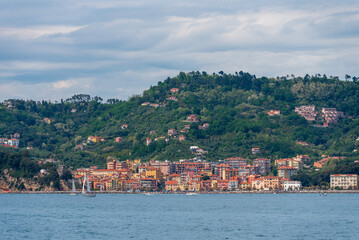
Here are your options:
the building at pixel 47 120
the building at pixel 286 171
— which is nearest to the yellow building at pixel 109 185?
the building at pixel 286 171

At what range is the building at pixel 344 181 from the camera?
123m

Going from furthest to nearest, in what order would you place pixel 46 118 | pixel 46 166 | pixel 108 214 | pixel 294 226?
pixel 46 118, pixel 46 166, pixel 108 214, pixel 294 226

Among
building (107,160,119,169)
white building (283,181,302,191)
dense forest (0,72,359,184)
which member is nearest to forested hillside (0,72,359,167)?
dense forest (0,72,359,184)

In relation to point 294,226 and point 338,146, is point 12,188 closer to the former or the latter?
point 338,146

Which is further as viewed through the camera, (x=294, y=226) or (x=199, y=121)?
(x=199, y=121)

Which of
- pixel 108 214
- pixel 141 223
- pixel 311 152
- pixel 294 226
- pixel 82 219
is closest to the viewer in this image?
pixel 294 226

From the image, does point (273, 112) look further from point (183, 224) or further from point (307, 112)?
point (183, 224)

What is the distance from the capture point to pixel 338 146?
146 metres

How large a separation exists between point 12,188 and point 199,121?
55.2 meters

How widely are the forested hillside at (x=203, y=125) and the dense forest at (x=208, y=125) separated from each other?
23cm

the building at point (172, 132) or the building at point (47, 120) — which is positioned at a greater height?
the building at point (47, 120)

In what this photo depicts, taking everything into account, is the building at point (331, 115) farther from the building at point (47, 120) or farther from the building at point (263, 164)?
the building at point (47, 120)

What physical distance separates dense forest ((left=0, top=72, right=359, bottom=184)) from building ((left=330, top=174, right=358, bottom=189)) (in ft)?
11.7

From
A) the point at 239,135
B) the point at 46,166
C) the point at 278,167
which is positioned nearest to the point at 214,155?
the point at 239,135
